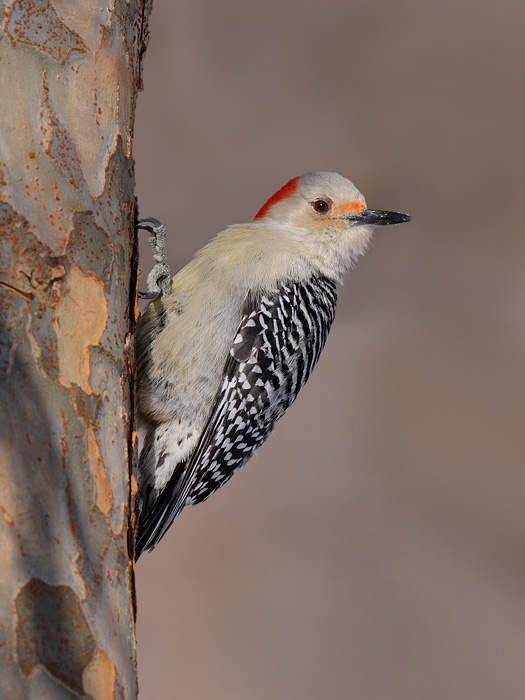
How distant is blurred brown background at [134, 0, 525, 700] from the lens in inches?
157

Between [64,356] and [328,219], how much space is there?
1.62 metres

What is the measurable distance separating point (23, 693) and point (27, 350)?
48cm

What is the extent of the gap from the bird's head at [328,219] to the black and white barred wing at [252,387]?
0.41 ft

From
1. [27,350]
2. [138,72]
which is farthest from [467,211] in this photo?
[27,350]

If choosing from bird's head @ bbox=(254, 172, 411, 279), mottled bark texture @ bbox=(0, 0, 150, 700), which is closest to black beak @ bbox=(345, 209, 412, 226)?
bird's head @ bbox=(254, 172, 411, 279)

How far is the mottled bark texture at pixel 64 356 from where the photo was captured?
1001 millimetres

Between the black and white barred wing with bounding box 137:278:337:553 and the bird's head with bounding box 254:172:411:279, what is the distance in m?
0.12

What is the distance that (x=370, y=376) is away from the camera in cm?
469

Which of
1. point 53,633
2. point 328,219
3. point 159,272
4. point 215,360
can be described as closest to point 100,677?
point 53,633

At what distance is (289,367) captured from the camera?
2.38 metres

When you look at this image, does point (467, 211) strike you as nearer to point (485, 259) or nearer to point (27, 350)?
point (485, 259)

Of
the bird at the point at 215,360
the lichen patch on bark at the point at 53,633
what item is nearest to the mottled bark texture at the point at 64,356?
the lichen patch on bark at the point at 53,633

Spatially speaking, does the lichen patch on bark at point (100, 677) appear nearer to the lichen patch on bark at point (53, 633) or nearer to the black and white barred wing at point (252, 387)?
the lichen patch on bark at point (53, 633)

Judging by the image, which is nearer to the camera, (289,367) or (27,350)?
(27,350)
